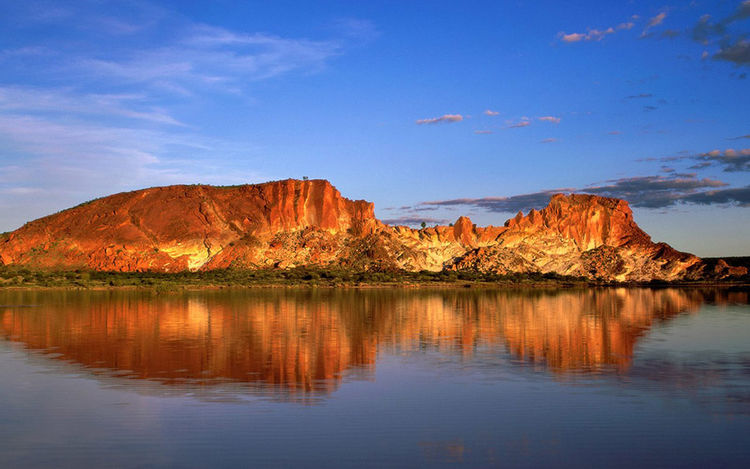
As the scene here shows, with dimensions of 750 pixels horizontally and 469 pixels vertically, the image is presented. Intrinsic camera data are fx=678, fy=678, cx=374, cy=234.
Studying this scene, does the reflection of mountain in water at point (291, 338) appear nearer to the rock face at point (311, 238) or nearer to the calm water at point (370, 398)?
the calm water at point (370, 398)

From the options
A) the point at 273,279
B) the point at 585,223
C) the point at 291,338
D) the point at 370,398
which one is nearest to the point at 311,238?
the point at 273,279

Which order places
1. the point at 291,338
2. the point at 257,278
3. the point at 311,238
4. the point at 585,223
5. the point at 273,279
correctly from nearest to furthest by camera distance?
1. the point at 291,338
2. the point at 273,279
3. the point at 257,278
4. the point at 311,238
5. the point at 585,223

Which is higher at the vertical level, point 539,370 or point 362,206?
point 362,206

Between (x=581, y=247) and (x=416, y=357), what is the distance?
167 metres

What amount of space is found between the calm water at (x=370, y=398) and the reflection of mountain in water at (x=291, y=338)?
6.8 inches

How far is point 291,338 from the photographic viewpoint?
30922mm

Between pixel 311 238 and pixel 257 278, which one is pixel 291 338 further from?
pixel 311 238

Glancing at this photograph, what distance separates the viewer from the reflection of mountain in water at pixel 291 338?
2219 cm

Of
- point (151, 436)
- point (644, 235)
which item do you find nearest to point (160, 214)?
point (644, 235)

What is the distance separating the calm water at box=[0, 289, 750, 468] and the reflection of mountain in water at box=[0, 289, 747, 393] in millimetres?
173

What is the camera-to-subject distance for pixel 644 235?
185875 mm

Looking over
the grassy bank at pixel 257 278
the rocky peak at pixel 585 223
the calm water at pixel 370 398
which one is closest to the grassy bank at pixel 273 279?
the grassy bank at pixel 257 278

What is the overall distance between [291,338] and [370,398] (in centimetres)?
1411

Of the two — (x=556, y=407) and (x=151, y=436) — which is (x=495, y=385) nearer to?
(x=556, y=407)
